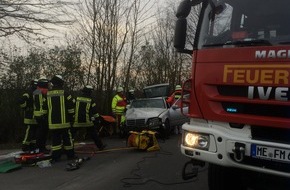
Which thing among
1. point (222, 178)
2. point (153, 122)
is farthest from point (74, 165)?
point (153, 122)

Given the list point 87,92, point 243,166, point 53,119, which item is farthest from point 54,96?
point 243,166

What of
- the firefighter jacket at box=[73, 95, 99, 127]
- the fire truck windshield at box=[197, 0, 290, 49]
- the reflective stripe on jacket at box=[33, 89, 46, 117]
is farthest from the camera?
the firefighter jacket at box=[73, 95, 99, 127]

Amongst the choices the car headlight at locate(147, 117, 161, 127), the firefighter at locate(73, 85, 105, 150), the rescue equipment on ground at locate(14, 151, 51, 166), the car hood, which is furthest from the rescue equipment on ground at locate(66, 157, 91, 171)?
the car hood

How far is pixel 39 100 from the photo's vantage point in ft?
36.7

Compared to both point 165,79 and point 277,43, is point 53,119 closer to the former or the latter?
point 277,43

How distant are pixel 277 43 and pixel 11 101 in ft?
40.2

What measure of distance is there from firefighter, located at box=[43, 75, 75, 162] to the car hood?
473 centimetres

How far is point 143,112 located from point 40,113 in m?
4.95

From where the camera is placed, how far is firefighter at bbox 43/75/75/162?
10.4 m

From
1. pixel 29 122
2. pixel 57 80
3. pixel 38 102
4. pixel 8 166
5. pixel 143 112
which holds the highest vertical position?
pixel 57 80

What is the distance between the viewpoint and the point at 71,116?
10.8 m

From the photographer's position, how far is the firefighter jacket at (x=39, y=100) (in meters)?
11.2

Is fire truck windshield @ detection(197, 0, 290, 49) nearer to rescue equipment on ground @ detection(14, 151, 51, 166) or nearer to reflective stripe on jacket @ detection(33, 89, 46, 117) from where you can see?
rescue equipment on ground @ detection(14, 151, 51, 166)

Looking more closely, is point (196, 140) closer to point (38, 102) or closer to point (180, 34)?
point (180, 34)
